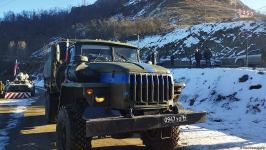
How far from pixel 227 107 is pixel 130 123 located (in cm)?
938

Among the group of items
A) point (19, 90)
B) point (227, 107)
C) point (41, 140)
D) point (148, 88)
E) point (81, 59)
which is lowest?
point (19, 90)

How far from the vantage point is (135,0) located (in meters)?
155

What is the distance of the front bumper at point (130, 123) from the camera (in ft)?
28.2

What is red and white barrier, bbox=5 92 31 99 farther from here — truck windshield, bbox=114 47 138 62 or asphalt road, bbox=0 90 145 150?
truck windshield, bbox=114 47 138 62

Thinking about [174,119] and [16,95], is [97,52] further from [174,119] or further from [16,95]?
[16,95]

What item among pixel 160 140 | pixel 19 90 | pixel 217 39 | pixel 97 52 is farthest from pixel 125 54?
pixel 217 39

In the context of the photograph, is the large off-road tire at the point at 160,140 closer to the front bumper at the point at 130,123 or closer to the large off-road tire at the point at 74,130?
the front bumper at the point at 130,123

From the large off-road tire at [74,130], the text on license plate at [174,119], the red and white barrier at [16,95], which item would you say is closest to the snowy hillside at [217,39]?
the red and white barrier at [16,95]

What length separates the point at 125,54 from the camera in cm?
1162

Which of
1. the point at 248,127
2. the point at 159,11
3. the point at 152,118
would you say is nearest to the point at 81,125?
the point at 152,118

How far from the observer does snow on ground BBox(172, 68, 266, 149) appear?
38.4 ft

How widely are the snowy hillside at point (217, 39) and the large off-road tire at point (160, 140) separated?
4223 centimetres

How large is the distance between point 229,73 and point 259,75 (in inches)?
88.2

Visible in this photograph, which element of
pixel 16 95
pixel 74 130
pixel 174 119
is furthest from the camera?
pixel 16 95
